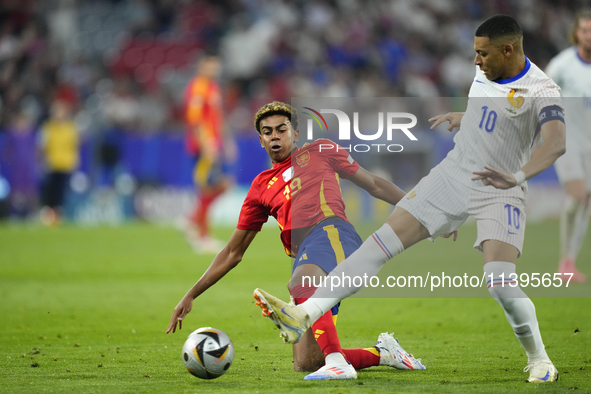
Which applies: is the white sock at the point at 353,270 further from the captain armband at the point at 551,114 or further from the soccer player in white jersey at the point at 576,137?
the soccer player in white jersey at the point at 576,137

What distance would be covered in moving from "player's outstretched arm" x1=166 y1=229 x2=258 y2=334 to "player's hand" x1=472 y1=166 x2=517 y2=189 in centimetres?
142

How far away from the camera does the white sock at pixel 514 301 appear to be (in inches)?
156

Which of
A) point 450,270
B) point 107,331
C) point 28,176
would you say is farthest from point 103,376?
point 28,176

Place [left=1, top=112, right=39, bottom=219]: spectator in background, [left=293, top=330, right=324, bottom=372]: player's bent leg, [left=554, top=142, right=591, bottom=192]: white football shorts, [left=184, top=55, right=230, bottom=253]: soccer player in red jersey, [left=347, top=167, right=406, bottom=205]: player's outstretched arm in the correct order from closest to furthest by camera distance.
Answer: [left=293, top=330, right=324, bottom=372]: player's bent leg, [left=347, top=167, right=406, bottom=205]: player's outstretched arm, [left=554, top=142, right=591, bottom=192]: white football shorts, [left=184, top=55, right=230, bottom=253]: soccer player in red jersey, [left=1, top=112, right=39, bottom=219]: spectator in background

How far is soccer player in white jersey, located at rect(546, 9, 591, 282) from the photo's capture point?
26.4ft

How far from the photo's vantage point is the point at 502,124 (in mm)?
4145

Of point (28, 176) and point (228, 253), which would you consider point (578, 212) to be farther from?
point (28, 176)

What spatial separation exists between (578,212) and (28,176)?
1242cm

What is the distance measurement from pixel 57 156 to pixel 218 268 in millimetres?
12704

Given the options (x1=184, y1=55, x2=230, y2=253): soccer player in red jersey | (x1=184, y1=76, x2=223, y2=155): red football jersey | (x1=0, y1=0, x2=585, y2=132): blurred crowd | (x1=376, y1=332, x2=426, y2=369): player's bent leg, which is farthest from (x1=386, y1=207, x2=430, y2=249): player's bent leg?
(x1=0, y1=0, x2=585, y2=132): blurred crowd

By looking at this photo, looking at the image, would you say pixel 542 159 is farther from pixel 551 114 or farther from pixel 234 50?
pixel 234 50

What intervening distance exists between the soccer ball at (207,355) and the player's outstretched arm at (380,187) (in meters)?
1.30

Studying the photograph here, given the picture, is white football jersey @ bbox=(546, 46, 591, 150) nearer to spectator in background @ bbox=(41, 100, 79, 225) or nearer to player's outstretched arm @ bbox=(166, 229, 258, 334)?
player's outstretched arm @ bbox=(166, 229, 258, 334)

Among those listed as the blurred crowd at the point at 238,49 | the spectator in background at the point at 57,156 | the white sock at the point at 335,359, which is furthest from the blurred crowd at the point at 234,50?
the white sock at the point at 335,359
